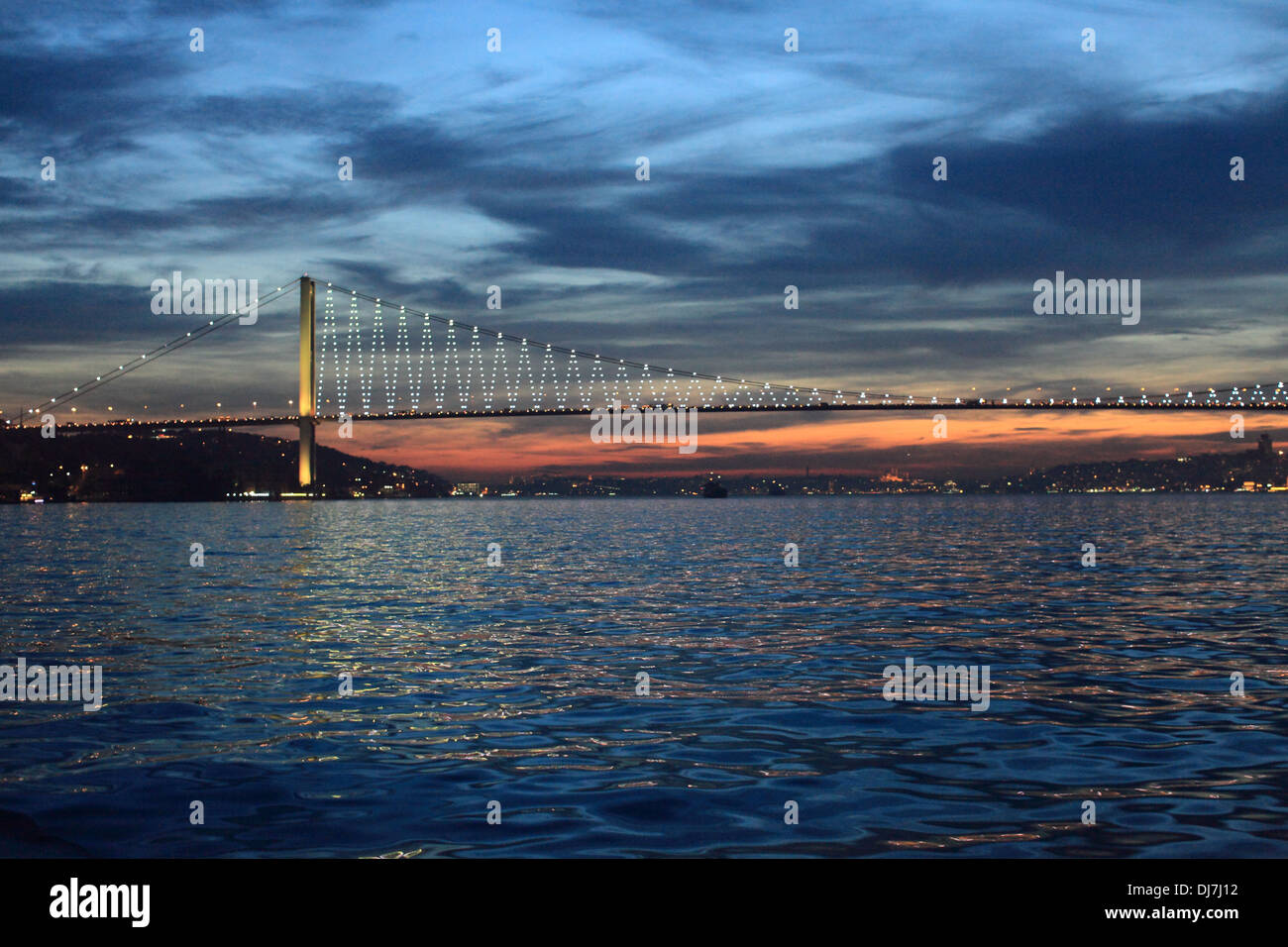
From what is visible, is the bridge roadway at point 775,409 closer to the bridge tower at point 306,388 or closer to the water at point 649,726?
the bridge tower at point 306,388

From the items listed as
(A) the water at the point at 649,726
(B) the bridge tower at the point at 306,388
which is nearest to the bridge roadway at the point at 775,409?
(B) the bridge tower at the point at 306,388

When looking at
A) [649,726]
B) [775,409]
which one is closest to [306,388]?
[775,409]

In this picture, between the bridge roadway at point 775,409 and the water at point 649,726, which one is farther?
the bridge roadway at point 775,409

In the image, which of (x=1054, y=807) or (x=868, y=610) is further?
(x=868, y=610)

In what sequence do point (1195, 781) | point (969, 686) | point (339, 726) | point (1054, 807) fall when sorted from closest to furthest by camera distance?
1. point (1054, 807)
2. point (1195, 781)
3. point (339, 726)
4. point (969, 686)
